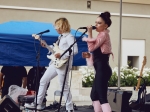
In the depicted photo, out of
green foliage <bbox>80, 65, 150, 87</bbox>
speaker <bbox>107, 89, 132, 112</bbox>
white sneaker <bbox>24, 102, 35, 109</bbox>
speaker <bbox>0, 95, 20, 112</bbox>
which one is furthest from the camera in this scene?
green foliage <bbox>80, 65, 150, 87</bbox>

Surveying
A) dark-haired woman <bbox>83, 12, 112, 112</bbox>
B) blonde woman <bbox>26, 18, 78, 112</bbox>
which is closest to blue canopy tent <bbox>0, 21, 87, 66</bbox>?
blonde woman <bbox>26, 18, 78, 112</bbox>

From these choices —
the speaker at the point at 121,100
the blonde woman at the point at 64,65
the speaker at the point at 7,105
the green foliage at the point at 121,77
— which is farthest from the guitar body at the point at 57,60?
the green foliage at the point at 121,77

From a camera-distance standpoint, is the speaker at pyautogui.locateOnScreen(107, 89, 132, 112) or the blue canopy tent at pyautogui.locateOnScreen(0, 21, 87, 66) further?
the blue canopy tent at pyautogui.locateOnScreen(0, 21, 87, 66)

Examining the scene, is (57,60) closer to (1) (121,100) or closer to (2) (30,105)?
(2) (30,105)

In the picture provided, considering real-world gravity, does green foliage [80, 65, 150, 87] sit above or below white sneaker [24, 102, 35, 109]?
above

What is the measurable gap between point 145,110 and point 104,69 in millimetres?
2681

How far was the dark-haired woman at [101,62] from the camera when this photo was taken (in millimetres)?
5914

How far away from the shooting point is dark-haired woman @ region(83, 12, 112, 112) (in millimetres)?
5914

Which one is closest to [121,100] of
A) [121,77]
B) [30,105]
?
[30,105]

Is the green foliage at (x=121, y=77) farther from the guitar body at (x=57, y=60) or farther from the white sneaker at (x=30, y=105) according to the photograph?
the guitar body at (x=57, y=60)

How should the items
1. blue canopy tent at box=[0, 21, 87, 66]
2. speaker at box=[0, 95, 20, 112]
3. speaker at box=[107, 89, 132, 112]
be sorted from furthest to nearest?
blue canopy tent at box=[0, 21, 87, 66] → speaker at box=[107, 89, 132, 112] → speaker at box=[0, 95, 20, 112]

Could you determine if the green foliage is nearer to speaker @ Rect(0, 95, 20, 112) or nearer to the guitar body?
the guitar body

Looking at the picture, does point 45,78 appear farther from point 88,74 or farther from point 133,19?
point 133,19

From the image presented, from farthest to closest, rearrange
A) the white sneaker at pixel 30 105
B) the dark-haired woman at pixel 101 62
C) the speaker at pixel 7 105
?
the white sneaker at pixel 30 105
the speaker at pixel 7 105
the dark-haired woman at pixel 101 62
